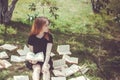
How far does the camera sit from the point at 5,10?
806 centimetres

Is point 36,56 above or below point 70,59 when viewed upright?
above

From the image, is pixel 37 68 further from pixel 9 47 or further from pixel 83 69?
pixel 9 47

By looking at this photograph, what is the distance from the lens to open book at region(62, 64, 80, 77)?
21.5 feet

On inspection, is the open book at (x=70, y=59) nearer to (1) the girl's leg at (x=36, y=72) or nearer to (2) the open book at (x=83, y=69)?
(2) the open book at (x=83, y=69)

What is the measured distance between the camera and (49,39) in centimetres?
635

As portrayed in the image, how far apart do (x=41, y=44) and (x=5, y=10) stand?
2089 mm

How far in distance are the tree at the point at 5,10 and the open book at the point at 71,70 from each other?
232 centimetres

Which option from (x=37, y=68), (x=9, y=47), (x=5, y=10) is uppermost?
(x=5, y=10)

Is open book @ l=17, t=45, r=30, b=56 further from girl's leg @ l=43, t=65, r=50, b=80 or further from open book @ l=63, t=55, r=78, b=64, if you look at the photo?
girl's leg @ l=43, t=65, r=50, b=80

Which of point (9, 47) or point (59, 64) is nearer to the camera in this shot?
point (59, 64)

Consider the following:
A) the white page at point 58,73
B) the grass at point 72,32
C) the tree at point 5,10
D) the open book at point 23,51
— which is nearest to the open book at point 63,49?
the grass at point 72,32

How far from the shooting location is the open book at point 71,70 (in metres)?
6.55

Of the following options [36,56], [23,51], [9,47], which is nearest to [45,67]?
[36,56]

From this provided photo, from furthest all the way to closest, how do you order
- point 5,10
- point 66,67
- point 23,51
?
point 5,10 → point 23,51 → point 66,67
